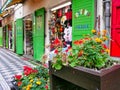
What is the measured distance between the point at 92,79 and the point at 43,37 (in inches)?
301

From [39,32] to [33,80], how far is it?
6.44m

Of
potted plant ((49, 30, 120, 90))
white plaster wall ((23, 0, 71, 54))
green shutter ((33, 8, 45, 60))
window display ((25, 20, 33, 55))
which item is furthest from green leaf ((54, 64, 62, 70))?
window display ((25, 20, 33, 55))

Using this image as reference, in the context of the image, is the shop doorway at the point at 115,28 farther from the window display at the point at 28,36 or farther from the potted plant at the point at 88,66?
the window display at the point at 28,36

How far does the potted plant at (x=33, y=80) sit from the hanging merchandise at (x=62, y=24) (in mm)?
2904

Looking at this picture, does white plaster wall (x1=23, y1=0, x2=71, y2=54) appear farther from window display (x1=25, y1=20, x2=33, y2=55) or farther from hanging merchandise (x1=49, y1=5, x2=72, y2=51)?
window display (x1=25, y1=20, x2=33, y2=55)

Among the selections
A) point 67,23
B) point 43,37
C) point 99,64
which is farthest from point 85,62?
point 43,37

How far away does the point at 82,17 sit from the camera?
590 centimetres

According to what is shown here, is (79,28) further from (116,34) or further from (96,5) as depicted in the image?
(116,34)

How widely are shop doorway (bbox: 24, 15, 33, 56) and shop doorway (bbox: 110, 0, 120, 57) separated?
24.2 feet

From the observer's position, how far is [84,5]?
5816 millimetres

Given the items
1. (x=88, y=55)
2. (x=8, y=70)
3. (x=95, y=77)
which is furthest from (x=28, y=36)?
(x=95, y=77)

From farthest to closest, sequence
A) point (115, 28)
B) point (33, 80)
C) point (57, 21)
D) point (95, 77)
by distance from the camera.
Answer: point (57, 21) → point (115, 28) → point (33, 80) → point (95, 77)

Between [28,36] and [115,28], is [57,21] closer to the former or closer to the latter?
[115,28]

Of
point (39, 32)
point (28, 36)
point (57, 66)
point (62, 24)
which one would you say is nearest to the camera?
point (57, 66)
